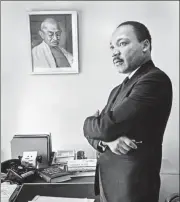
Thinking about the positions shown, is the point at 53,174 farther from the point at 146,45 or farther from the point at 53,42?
the point at 53,42

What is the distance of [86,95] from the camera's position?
2633 millimetres

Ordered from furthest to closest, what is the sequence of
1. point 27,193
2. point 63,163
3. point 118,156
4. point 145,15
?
point 145,15 < point 63,163 < point 27,193 < point 118,156

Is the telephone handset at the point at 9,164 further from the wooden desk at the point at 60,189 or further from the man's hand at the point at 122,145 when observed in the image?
the man's hand at the point at 122,145

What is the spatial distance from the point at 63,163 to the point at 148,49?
1082 millimetres

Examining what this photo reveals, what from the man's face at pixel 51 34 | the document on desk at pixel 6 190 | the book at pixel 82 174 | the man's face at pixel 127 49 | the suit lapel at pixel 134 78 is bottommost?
the document on desk at pixel 6 190

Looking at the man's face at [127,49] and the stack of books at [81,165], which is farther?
the stack of books at [81,165]

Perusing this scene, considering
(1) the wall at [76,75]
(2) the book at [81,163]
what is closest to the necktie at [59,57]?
(1) the wall at [76,75]

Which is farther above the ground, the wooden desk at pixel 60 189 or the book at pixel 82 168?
the book at pixel 82 168

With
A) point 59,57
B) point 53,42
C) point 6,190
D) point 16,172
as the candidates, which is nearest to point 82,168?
point 16,172

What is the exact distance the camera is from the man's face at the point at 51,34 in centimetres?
252

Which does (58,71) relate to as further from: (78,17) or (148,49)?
(148,49)

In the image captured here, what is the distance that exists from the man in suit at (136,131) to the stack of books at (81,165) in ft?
1.89

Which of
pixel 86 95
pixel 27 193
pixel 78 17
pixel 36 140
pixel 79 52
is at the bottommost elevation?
pixel 27 193

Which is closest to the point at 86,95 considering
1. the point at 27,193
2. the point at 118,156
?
the point at 27,193
